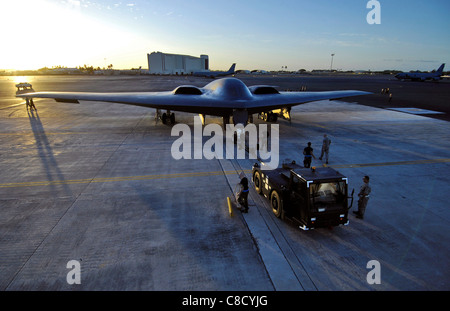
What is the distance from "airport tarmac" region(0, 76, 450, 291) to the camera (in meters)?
5.19

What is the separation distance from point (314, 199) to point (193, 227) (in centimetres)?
335

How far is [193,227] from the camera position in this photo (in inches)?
269

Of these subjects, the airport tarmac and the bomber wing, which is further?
the bomber wing

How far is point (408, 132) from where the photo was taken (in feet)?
56.2

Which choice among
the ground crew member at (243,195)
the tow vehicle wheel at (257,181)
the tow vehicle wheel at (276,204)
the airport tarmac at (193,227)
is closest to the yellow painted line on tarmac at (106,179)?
the airport tarmac at (193,227)

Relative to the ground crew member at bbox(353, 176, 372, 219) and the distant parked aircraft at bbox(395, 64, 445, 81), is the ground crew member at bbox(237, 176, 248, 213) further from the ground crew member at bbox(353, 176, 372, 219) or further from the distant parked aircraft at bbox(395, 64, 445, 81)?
the distant parked aircraft at bbox(395, 64, 445, 81)

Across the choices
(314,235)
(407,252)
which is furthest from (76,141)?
(407,252)

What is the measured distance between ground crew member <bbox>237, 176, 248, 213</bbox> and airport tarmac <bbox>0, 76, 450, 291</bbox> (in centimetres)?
29

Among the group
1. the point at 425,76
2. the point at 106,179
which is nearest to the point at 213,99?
the point at 106,179

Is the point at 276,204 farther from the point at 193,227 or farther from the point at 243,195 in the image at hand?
the point at 193,227

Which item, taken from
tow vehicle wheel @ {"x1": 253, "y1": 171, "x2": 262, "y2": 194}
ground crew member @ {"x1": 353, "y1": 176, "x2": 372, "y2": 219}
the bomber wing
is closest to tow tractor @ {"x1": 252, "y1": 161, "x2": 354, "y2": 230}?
ground crew member @ {"x1": 353, "y1": 176, "x2": 372, "y2": 219}

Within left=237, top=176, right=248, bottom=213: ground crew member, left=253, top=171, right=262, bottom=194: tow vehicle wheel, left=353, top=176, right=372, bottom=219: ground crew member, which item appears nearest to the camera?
left=353, top=176, right=372, bottom=219: ground crew member
